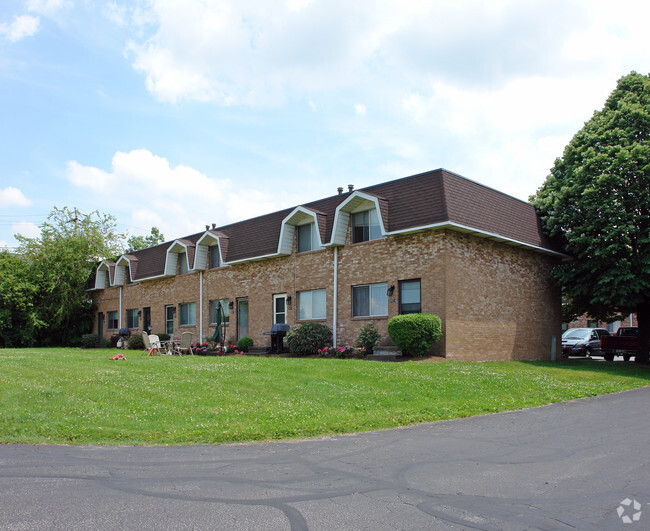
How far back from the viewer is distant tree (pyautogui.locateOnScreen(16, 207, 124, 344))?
3688 cm

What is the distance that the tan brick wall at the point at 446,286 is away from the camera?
1886cm

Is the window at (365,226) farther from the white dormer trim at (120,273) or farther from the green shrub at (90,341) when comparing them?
the green shrub at (90,341)

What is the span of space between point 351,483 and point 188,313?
84.8 ft

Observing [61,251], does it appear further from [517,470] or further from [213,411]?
[517,470]

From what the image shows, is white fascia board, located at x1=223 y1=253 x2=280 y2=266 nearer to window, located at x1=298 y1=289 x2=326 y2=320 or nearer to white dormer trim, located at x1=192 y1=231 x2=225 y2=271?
white dormer trim, located at x1=192 y1=231 x2=225 y2=271

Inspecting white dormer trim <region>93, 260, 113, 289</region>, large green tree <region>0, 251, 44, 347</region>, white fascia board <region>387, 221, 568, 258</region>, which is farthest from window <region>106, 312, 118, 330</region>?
white fascia board <region>387, 221, 568, 258</region>

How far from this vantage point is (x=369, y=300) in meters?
20.9

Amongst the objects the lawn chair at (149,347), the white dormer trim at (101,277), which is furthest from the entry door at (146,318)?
the lawn chair at (149,347)

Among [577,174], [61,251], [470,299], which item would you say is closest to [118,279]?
[61,251]

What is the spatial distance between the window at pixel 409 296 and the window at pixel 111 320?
24672 mm

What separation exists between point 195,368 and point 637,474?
11.7 m

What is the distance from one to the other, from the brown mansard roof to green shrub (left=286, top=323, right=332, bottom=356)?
10.8 ft

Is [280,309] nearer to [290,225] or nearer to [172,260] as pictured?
[290,225]

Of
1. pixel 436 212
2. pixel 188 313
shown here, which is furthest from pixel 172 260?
pixel 436 212
